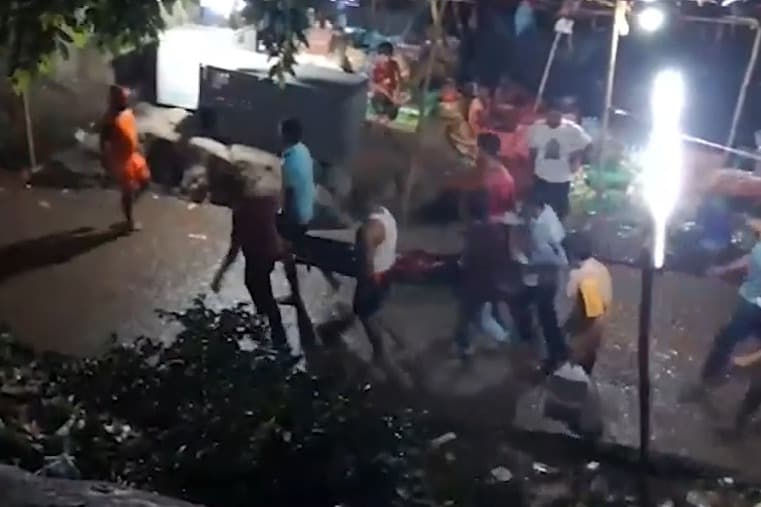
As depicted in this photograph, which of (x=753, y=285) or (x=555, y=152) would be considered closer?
(x=753, y=285)

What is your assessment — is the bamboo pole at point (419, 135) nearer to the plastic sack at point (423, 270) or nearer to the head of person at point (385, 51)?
the head of person at point (385, 51)

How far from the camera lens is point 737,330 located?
10.0 m

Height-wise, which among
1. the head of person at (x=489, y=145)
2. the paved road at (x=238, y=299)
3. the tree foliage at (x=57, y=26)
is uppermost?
the tree foliage at (x=57, y=26)

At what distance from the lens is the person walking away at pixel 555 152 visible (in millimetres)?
12898

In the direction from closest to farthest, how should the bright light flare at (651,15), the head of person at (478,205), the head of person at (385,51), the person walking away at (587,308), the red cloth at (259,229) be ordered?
the person walking away at (587,308) → the red cloth at (259,229) → the head of person at (478,205) → the bright light flare at (651,15) → the head of person at (385,51)

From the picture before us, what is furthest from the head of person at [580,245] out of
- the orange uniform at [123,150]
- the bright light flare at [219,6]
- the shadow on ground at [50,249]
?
the bright light flare at [219,6]

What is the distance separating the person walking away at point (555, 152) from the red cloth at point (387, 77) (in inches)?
114

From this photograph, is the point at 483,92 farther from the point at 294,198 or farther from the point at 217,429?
the point at 217,429

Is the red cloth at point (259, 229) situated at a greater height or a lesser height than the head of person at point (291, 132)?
lesser

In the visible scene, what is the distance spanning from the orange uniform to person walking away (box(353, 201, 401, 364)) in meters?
3.16

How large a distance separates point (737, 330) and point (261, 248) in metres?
3.87

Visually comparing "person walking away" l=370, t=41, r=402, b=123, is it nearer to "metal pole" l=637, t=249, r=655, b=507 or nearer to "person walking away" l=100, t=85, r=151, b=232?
"person walking away" l=100, t=85, r=151, b=232

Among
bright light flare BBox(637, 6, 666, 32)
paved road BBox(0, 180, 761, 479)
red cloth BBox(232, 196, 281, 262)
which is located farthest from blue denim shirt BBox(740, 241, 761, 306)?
bright light flare BBox(637, 6, 666, 32)

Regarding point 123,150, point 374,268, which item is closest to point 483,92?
point 123,150
